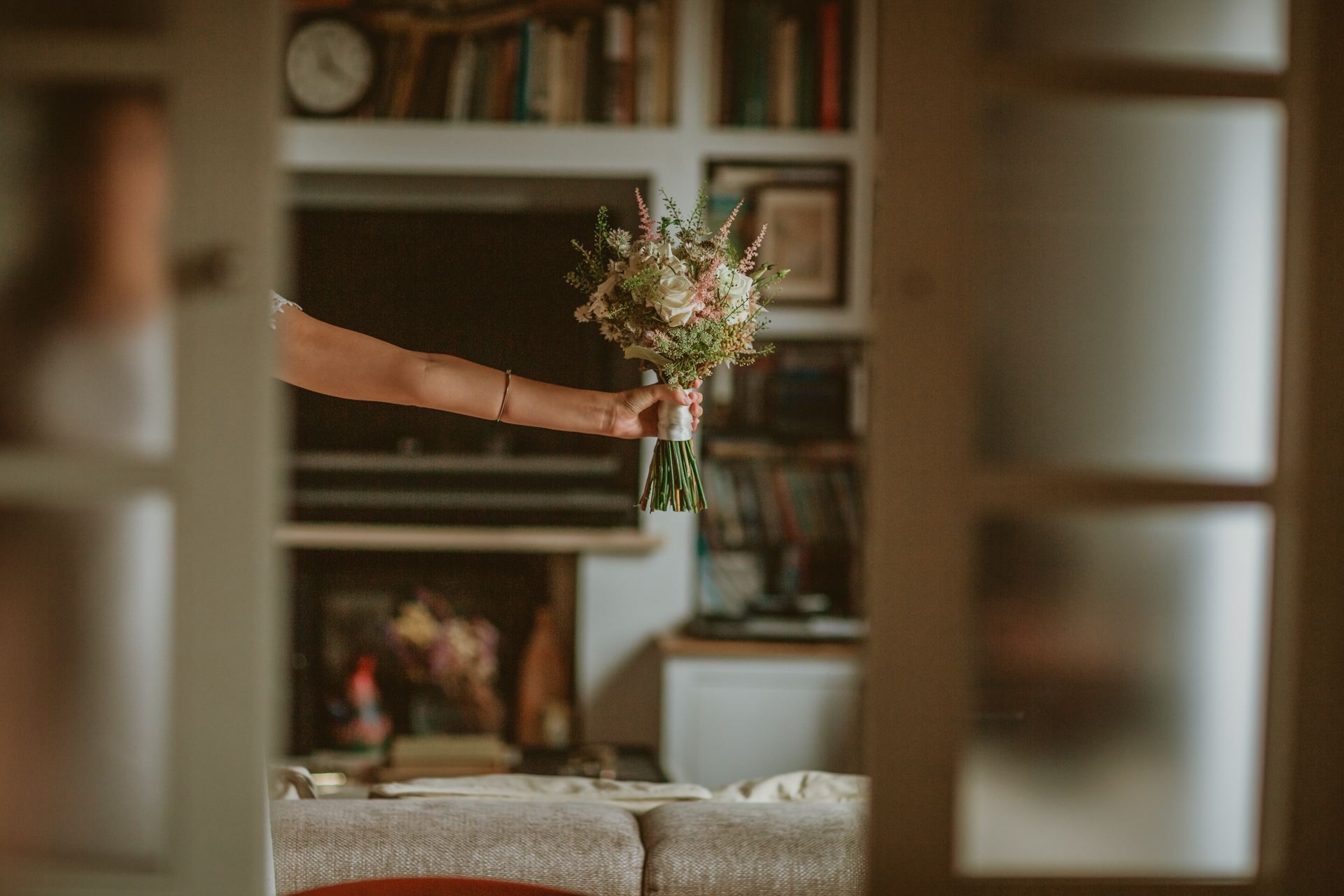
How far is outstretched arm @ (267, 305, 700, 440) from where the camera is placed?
163cm

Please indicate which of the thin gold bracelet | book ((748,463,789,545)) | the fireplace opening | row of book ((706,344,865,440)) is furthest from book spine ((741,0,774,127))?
the thin gold bracelet

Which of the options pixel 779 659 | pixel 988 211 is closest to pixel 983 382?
pixel 988 211

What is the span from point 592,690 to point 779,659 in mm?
756

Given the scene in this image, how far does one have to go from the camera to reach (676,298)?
1.75 metres

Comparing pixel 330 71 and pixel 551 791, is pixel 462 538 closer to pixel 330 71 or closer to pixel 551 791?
pixel 330 71

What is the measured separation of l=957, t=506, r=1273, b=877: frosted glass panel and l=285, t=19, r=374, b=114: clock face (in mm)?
3725

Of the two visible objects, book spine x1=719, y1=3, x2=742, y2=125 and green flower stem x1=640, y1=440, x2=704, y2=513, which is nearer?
green flower stem x1=640, y1=440, x2=704, y2=513

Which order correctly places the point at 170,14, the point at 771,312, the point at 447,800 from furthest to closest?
the point at 771,312 < the point at 447,800 < the point at 170,14

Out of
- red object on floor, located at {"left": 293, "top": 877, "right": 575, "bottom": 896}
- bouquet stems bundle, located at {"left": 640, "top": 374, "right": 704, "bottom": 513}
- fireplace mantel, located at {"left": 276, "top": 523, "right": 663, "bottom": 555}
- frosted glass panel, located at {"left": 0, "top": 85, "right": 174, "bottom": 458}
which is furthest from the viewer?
fireplace mantel, located at {"left": 276, "top": 523, "right": 663, "bottom": 555}

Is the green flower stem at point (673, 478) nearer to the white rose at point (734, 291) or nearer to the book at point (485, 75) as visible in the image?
the white rose at point (734, 291)

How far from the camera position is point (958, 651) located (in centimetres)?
95

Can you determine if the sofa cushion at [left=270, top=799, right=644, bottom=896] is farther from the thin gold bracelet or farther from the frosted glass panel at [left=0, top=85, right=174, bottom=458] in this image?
the frosted glass panel at [left=0, top=85, right=174, bottom=458]

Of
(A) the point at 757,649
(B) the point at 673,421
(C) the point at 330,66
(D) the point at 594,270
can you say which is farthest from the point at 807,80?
(B) the point at 673,421

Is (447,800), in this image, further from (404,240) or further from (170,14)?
(404,240)
